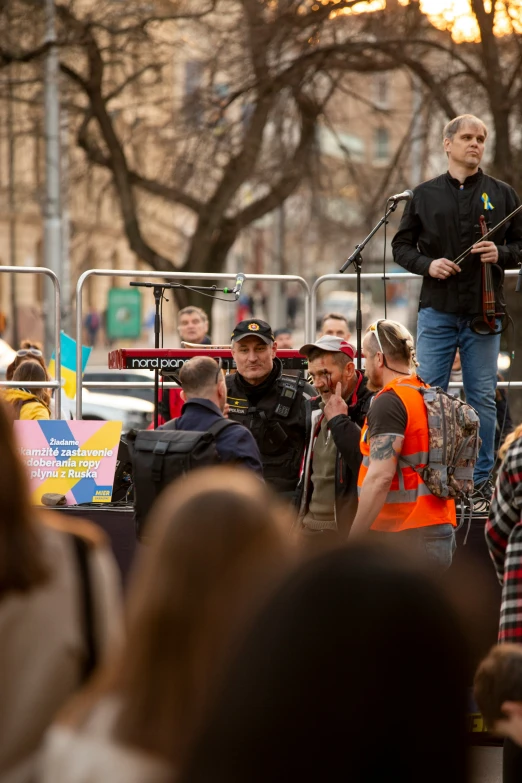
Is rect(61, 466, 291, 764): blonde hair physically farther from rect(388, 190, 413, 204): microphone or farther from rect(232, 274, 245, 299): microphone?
rect(232, 274, 245, 299): microphone

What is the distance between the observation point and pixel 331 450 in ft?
22.1

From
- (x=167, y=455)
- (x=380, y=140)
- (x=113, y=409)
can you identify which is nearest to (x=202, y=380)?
(x=167, y=455)

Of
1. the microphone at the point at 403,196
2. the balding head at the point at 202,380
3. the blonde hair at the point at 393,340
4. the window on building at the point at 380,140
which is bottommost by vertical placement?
the balding head at the point at 202,380

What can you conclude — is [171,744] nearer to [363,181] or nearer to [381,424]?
[381,424]

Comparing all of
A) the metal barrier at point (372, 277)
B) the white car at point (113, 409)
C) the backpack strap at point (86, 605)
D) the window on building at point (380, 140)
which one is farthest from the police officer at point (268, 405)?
the window on building at point (380, 140)

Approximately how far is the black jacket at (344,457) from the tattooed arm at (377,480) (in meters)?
0.35

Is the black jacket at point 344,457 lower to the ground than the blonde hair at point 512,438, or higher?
lower

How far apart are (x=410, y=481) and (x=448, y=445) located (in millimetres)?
258

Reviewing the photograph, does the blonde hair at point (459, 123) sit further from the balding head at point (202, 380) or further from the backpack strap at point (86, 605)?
the backpack strap at point (86, 605)

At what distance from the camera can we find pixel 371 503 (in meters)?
6.03

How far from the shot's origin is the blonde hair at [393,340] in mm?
6219

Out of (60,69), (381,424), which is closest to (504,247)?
(381,424)

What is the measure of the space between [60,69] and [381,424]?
16.6 meters

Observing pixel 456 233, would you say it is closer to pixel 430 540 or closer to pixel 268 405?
pixel 268 405
